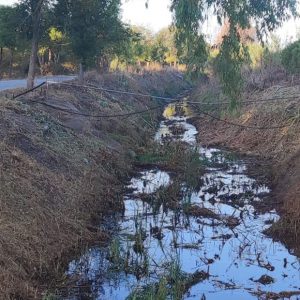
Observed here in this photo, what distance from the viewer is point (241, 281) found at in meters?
7.83

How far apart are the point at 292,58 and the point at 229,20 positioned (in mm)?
14080

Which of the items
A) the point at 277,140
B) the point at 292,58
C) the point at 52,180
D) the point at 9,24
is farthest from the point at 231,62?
the point at 292,58

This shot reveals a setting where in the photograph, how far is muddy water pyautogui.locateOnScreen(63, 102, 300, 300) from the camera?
7.55 m

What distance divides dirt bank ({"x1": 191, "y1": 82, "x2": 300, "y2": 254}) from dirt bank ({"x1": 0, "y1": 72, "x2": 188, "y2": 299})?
11.6 feet

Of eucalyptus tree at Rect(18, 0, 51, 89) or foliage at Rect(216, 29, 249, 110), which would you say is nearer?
foliage at Rect(216, 29, 249, 110)

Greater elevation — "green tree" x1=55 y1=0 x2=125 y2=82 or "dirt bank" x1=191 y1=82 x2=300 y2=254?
"green tree" x1=55 y1=0 x2=125 y2=82

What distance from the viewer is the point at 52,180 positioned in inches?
403

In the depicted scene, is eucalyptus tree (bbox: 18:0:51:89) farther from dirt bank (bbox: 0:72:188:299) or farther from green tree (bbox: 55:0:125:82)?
dirt bank (bbox: 0:72:188:299)

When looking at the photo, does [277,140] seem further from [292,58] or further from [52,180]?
[52,180]

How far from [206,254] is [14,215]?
10.7 feet

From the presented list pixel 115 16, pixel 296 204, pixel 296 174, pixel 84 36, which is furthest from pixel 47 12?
pixel 296 204

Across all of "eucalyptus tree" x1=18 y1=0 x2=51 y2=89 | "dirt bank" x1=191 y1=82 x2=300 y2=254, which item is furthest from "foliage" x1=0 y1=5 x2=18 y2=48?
"dirt bank" x1=191 y1=82 x2=300 y2=254

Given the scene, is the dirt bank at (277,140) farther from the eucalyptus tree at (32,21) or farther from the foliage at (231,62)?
the eucalyptus tree at (32,21)

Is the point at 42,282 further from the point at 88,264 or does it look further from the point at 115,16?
the point at 115,16
